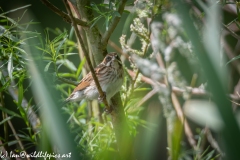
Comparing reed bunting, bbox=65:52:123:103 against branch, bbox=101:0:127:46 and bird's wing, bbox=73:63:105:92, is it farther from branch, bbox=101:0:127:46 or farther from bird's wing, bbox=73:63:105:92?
branch, bbox=101:0:127:46

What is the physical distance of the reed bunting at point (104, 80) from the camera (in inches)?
89.8

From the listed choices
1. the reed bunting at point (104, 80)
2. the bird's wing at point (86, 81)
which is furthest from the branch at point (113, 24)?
the bird's wing at point (86, 81)

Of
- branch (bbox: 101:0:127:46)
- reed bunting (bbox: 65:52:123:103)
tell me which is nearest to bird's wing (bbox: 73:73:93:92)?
reed bunting (bbox: 65:52:123:103)

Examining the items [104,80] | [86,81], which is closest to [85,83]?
[86,81]

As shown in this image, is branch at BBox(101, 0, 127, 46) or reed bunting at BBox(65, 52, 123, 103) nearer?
branch at BBox(101, 0, 127, 46)

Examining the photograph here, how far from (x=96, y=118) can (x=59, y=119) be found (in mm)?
1704

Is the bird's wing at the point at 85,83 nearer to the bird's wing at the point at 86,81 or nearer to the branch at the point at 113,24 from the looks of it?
the bird's wing at the point at 86,81

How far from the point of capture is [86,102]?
7.93ft

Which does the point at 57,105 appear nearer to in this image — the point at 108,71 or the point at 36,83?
the point at 36,83

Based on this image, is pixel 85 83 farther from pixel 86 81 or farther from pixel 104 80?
pixel 104 80

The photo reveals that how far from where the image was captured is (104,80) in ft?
8.29

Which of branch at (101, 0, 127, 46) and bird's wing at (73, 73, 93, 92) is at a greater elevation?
branch at (101, 0, 127, 46)

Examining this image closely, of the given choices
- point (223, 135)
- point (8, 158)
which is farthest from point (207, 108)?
point (8, 158)

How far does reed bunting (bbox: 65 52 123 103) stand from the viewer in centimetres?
228
